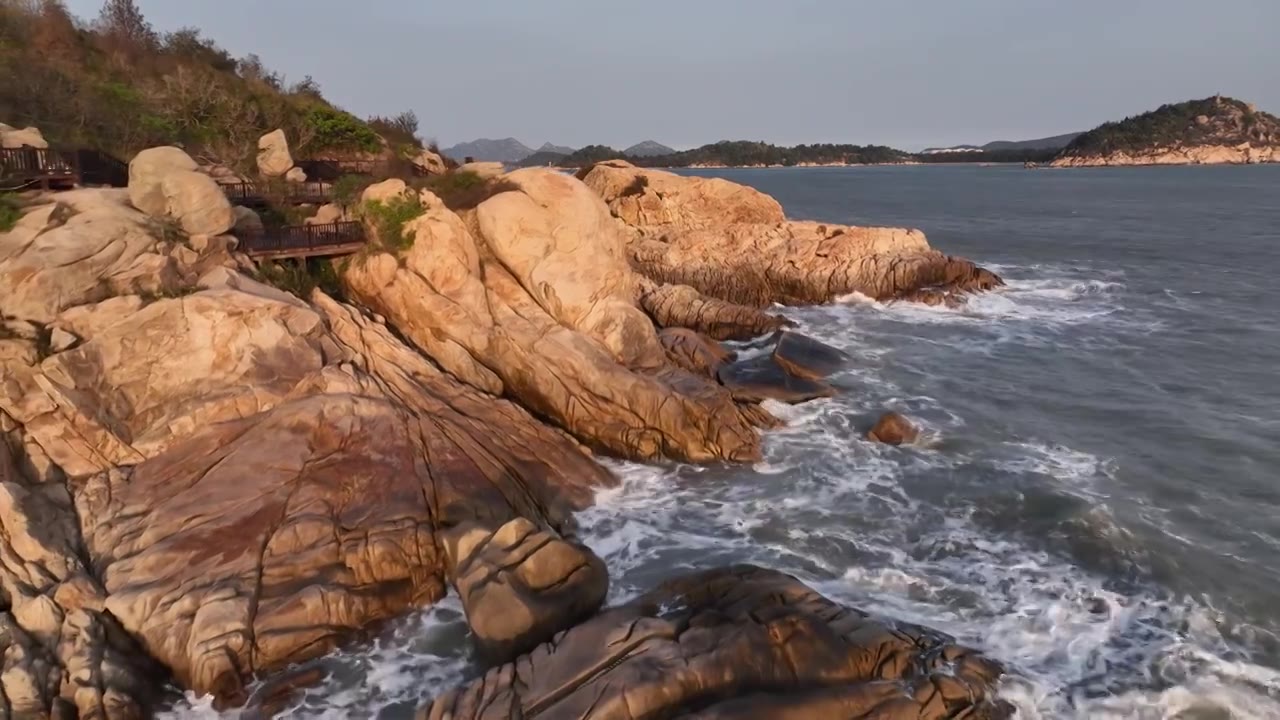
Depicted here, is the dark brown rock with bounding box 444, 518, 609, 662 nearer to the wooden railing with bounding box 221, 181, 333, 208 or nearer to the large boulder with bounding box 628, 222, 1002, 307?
the wooden railing with bounding box 221, 181, 333, 208

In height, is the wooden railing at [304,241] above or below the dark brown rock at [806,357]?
above

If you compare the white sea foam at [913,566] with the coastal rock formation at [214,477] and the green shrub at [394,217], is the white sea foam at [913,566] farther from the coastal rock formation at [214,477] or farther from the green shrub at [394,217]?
the green shrub at [394,217]

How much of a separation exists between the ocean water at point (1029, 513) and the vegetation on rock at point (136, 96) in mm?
21833

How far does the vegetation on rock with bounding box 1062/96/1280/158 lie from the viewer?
179750 millimetres

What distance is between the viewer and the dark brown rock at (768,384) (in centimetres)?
2339

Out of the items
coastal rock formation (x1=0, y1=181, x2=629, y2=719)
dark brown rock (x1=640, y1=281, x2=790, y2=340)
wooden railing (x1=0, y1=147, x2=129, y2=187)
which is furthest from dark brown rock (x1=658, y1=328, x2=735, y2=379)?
wooden railing (x1=0, y1=147, x2=129, y2=187)

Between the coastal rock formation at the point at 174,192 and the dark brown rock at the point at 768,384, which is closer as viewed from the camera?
the coastal rock formation at the point at 174,192

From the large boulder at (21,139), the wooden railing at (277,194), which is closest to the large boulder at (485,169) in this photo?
the wooden railing at (277,194)

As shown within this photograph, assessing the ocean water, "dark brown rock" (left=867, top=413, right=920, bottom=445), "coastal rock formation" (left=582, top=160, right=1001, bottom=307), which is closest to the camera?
the ocean water

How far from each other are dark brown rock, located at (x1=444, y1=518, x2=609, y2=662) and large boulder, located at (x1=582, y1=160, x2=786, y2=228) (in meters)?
30.8

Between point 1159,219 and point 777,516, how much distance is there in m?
68.4

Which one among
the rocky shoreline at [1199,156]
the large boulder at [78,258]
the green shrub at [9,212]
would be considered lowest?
the large boulder at [78,258]

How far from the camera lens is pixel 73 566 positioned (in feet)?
41.4

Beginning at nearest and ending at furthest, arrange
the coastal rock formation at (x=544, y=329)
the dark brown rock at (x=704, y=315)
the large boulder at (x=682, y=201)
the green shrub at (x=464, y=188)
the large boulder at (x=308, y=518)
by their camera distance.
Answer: the large boulder at (x=308, y=518) < the coastal rock formation at (x=544, y=329) < the green shrub at (x=464, y=188) < the dark brown rock at (x=704, y=315) < the large boulder at (x=682, y=201)
